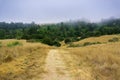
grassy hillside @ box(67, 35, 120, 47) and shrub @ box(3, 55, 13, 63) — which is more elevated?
shrub @ box(3, 55, 13, 63)

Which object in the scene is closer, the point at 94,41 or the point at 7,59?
the point at 7,59

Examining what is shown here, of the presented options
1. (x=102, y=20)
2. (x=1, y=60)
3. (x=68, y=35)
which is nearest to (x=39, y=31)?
(x=68, y=35)

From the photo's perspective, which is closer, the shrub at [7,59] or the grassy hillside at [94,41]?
the shrub at [7,59]

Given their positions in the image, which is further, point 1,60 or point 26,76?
→ point 1,60

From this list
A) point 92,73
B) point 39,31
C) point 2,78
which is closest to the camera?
point 2,78

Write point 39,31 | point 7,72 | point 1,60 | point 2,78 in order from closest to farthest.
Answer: point 2,78 → point 7,72 → point 1,60 → point 39,31

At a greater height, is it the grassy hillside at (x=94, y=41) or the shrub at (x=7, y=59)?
the shrub at (x=7, y=59)

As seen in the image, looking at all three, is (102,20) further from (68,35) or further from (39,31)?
(39,31)

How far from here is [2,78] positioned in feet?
34.3

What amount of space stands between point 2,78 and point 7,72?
124 cm

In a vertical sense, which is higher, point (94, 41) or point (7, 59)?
point (7, 59)

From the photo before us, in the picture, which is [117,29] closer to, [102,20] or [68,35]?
[68,35]

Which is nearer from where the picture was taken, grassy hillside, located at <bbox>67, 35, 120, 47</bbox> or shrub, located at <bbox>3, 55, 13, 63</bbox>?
shrub, located at <bbox>3, 55, 13, 63</bbox>

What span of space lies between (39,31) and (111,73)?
2862 inches
